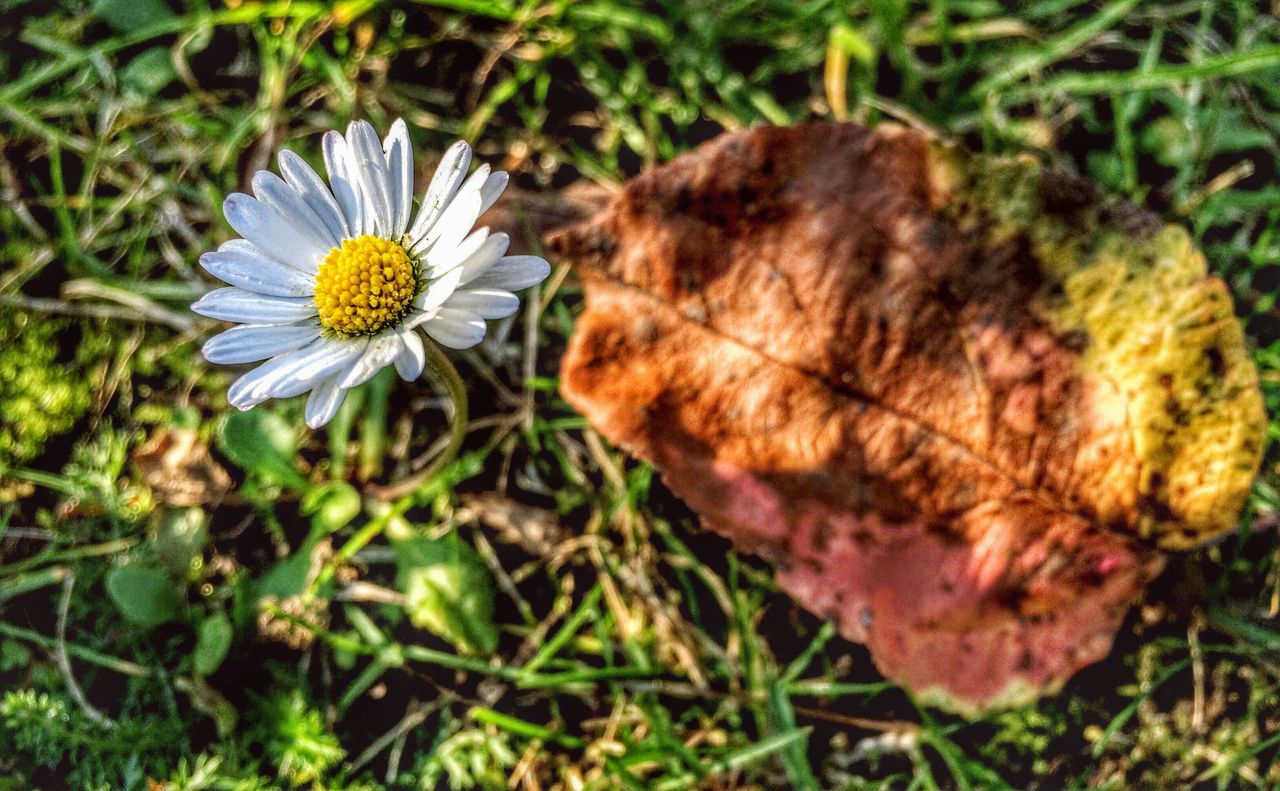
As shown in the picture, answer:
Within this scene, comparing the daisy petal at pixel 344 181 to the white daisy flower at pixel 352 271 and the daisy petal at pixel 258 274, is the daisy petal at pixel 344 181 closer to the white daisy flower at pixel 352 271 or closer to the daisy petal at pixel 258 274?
the white daisy flower at pixel 352 271

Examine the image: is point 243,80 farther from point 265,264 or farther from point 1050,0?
point 1050,0

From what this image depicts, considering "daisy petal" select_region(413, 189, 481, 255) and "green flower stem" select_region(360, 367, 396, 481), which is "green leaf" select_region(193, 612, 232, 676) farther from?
"daisy petal" select_region(413, 189, 481, 255)

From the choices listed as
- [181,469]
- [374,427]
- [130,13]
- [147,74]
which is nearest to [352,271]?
[374,427]

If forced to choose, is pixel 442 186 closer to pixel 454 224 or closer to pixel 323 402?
pixel 454 224

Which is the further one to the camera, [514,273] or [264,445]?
[264,445]

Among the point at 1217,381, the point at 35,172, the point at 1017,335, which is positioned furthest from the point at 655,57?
the point at 35,172

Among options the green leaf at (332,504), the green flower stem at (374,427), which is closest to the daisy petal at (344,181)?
the green flower stem at (374,427)
